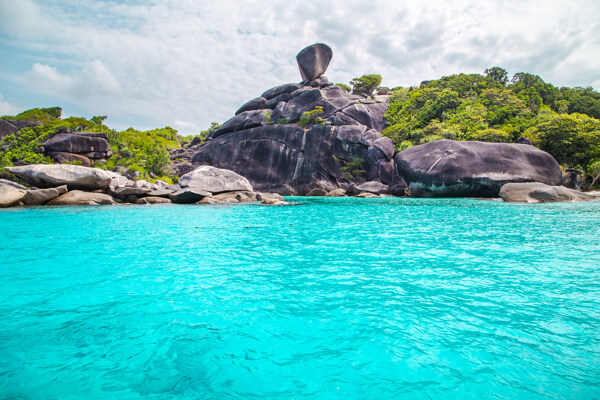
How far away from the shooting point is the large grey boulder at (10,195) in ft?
55.1

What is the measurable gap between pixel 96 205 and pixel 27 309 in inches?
712

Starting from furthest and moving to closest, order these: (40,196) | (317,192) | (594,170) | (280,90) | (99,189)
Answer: (280,90) < (317,192) < (594,170) < (99,189) < (40,196)

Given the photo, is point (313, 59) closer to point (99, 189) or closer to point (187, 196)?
point (187, 196)

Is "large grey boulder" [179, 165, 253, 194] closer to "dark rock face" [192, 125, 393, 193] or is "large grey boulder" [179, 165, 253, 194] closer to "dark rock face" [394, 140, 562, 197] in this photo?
"dark rock face" [192, 125, 393, 193]

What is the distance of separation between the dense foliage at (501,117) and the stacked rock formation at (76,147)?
35008 mm

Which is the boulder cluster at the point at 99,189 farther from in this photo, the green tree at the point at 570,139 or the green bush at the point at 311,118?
the green tree at the point at 570,139

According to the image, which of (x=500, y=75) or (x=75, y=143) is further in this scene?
(x=500, y=75)

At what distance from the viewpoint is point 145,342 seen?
311 cm

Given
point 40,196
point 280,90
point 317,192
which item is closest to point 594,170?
point 317,192

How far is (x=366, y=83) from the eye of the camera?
60688 mm

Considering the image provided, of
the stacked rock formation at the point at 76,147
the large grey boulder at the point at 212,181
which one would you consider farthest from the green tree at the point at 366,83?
the stacked rock formation at the point at 76,147

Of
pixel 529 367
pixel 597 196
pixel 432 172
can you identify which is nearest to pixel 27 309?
pixel 529 367

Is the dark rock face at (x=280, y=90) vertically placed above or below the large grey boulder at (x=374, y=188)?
above

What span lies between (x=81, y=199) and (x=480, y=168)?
29.8 m
